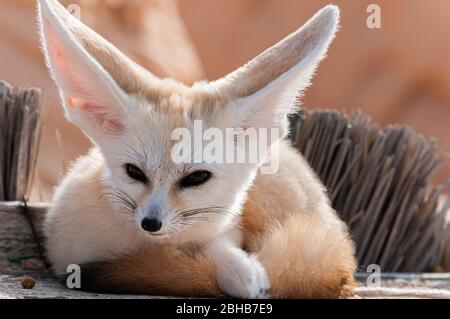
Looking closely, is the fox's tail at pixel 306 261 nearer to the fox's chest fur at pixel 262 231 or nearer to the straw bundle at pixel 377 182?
the fox's chest fur at pixel 262 231

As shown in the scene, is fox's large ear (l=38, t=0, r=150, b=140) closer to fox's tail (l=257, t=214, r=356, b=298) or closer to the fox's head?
the fox's head

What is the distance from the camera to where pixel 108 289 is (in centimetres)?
232

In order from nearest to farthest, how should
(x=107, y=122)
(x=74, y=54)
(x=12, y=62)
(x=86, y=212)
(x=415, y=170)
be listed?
1. (x=74, y=54)
2. (x=107, y=122)
3. (x=86, y=212)
4. (x=415, y=170)
5. (x=12, y=62)

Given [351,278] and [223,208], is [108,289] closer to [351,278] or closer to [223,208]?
[223,208]

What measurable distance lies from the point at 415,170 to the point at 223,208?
1487 mm

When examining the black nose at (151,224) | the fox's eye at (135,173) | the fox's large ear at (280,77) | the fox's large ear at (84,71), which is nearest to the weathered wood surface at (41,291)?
the black nose at (151,224)

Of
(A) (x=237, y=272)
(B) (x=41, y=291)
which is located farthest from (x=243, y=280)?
(B) (x=41, y=291)

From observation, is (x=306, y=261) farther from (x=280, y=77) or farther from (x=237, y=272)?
(x=280, y=77)

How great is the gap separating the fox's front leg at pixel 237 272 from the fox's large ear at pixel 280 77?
0.35m

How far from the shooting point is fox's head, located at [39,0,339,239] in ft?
7.39

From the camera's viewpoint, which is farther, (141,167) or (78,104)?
(78,104)

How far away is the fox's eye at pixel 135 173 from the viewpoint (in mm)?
2295

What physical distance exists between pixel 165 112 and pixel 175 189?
209mm

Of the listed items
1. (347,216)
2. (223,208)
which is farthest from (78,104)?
(347,216)
